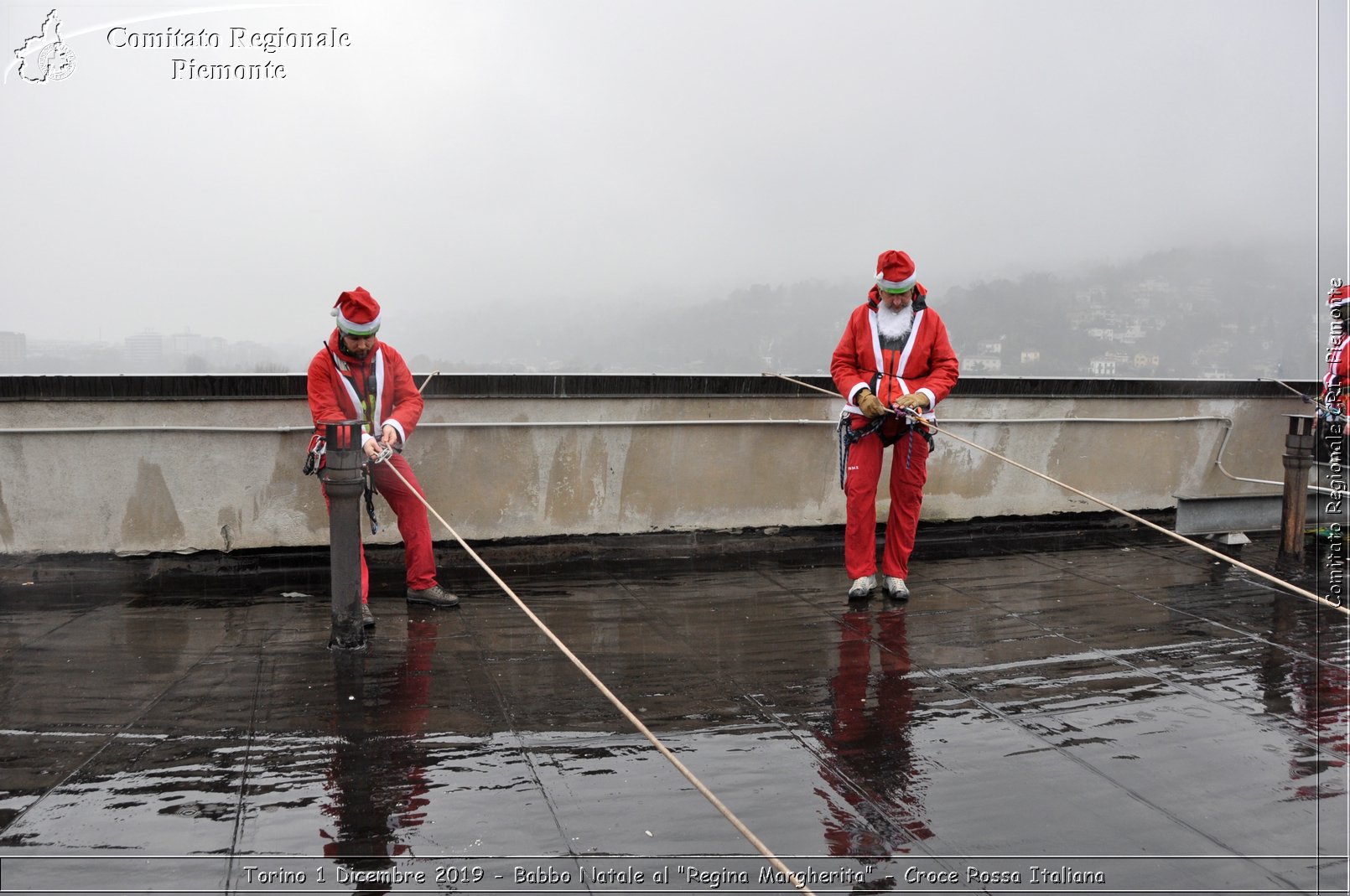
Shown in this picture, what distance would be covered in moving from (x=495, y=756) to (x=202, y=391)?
327cm

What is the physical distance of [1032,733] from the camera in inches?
144

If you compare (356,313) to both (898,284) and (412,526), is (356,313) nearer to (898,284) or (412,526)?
(412,526)

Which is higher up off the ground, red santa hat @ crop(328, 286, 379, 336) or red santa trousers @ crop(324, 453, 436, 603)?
red santa hat @ crop(328, 286, 379, 336)

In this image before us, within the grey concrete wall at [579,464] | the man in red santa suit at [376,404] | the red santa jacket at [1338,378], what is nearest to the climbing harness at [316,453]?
the man in red santa suit at [376,404]

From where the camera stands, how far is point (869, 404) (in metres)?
5.31

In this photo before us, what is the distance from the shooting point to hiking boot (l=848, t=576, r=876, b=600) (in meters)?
5.43

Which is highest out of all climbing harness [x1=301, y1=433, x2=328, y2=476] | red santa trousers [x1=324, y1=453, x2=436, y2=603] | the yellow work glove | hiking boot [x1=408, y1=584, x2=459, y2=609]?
the yellow work glove

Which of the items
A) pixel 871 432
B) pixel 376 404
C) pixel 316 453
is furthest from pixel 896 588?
pixel 316 453

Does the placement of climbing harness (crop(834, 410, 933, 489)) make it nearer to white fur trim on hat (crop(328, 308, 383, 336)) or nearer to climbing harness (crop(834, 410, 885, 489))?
climbing harness (crop(834, 410, 885, 489))

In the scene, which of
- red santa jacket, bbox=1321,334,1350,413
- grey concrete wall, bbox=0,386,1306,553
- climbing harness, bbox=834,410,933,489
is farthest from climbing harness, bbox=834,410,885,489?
red santa jacket, bbox=1321,334,1350,413

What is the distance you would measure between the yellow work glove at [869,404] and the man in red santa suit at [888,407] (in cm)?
2

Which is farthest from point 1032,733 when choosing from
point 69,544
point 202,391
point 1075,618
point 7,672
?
point 69,544

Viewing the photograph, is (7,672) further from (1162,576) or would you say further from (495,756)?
(1162,576)

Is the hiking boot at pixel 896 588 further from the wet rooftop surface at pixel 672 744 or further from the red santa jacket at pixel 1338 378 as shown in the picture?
the red santa jacket at pixel 1338 378
